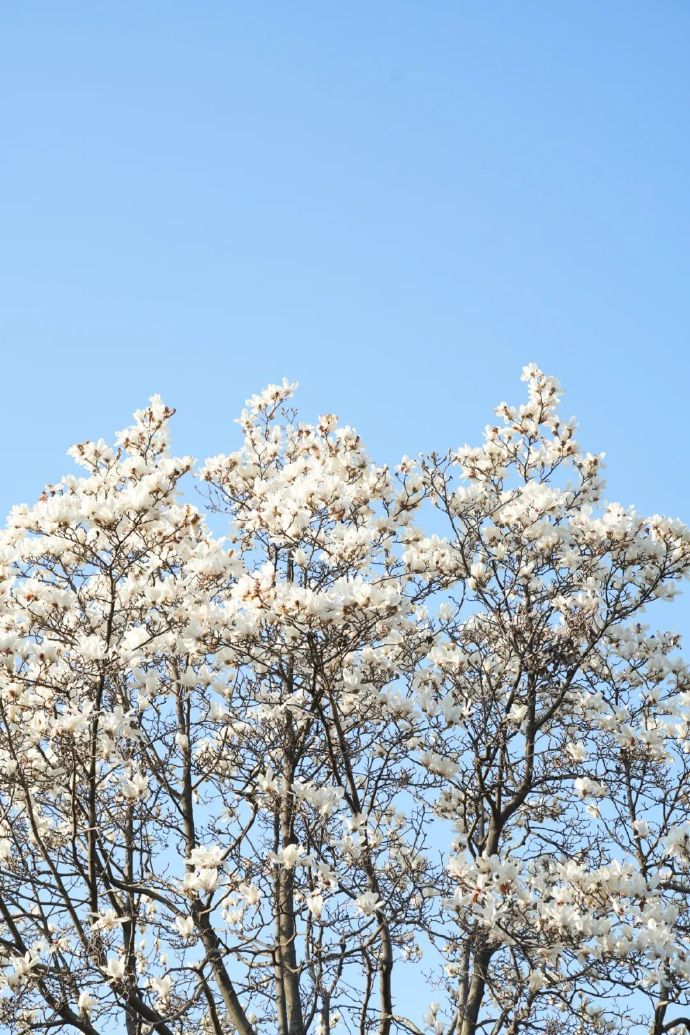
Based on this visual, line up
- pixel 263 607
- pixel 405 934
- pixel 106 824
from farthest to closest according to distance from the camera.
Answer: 1. pixel 106 824
2. pixel 405 934
3. pixel 263 607

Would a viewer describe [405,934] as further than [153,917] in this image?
No

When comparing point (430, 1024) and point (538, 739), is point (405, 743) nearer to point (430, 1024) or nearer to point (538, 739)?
point (538, 739)

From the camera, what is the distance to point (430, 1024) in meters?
7.49

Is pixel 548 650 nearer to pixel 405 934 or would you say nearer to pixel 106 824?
pixel 405 934

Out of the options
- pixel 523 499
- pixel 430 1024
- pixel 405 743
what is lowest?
pixel 430 1024

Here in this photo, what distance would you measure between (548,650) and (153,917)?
348cm

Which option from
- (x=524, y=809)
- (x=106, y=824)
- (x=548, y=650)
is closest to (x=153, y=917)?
(x=106, y=824)

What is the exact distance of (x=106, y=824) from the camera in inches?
267

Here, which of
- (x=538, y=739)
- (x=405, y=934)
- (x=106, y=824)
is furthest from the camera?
(x=538, y=739)

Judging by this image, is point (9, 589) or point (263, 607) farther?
point (9, 589)

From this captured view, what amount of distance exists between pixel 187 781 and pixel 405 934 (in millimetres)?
1775

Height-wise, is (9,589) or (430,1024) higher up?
(9,589)

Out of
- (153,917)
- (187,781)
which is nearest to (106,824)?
(187,781)

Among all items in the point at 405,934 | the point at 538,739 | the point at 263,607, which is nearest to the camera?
the point at 263,607
